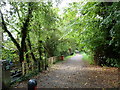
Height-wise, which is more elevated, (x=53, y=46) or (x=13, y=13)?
(x=13, y=13)

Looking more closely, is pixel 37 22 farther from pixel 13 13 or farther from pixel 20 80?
pixel 20 80

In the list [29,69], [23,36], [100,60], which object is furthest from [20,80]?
[100,60]

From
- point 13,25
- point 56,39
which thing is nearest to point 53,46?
point 56,39

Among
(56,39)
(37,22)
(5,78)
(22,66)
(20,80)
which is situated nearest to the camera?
(5,78)

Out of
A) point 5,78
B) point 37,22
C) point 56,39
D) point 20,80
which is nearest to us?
point 5,78

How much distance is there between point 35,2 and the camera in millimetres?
8141

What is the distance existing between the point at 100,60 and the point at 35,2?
9718 millimetres

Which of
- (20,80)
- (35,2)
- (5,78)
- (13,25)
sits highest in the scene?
(35,2)

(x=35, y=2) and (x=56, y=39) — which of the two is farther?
(x=56, y=39)

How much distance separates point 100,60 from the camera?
14188 millimetres

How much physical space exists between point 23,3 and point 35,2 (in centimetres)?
76

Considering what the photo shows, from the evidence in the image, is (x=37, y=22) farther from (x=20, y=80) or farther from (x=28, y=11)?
(x=20, y=80)

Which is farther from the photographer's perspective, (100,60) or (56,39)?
(56,39)

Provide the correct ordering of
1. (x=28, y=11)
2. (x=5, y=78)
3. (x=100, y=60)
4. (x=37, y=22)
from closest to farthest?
(x=5, y=78) → (x=28, y=11) → (x=37, y=22) → (x=100, y=60)
